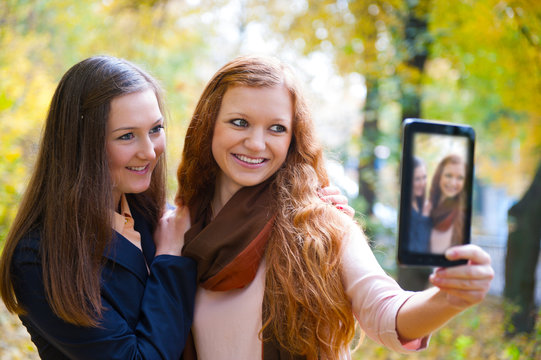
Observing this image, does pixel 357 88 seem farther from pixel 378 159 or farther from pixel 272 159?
pixel 272 159

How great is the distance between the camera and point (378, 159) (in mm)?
6691

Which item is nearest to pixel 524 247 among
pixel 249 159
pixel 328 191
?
pixel 328 191

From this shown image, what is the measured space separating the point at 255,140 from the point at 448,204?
37.0 inches

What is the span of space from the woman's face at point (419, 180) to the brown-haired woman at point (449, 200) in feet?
0.08

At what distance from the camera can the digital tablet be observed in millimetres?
1211

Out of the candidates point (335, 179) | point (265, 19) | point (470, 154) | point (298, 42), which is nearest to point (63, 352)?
point (470, 154)

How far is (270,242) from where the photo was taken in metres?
1.97

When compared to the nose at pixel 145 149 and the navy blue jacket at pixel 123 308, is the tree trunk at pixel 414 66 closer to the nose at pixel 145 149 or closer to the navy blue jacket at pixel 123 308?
the nose at pixel 145 149

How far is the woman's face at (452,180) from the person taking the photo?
4.03 ft

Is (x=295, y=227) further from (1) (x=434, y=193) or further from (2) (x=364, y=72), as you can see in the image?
(2) (x=364, y=72)

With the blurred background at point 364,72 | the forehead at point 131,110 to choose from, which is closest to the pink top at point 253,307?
the forehead at point 131,110

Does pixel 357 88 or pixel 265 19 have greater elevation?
pixel 265 19

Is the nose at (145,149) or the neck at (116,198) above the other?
the nose at (145,149)

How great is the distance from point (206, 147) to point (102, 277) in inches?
28.7
